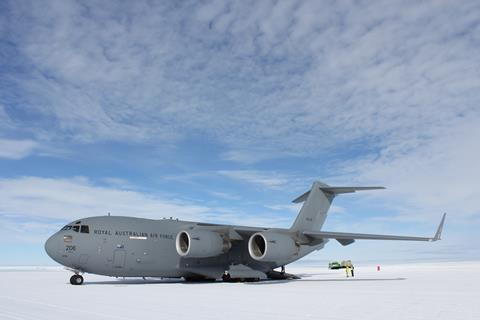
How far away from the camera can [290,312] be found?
868cm

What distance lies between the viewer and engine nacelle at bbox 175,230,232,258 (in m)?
19.6

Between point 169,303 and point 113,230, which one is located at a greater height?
point 113,230

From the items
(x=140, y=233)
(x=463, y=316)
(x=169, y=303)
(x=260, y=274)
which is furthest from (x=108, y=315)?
(x=260, y=274)

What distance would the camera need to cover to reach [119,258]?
62.7ft

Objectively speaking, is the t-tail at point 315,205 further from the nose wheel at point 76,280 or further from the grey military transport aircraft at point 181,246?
the nose wheel at point 76,280

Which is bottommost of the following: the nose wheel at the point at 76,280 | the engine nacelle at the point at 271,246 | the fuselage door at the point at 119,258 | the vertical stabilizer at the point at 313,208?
the nose wheel at the point at 76,280

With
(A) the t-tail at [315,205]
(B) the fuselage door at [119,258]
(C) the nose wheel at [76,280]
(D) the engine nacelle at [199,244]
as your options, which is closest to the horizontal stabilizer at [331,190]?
(A) the t-tail at [315,205]

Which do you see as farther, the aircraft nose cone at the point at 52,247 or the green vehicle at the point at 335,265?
the green vehicle at the point at 335,265

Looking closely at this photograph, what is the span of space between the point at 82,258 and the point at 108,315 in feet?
35.9

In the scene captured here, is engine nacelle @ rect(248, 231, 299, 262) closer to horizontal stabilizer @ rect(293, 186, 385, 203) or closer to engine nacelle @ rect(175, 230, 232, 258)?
engine nacelle @ rect(175, 230, 232, 258)

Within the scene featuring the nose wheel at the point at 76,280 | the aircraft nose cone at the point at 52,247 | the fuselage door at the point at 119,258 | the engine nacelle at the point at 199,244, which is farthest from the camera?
the engine nacelle at the point at 199,244

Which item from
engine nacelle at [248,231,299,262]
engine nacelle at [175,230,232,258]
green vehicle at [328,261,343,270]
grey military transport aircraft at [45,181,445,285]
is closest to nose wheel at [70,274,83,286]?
grey military transport aircraft at [45,181,445,285]

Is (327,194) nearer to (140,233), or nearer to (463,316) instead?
(140,233)

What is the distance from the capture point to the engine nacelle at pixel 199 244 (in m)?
19.6
